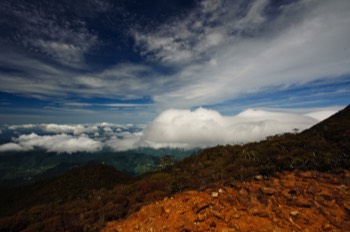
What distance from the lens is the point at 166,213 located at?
6.80 metres

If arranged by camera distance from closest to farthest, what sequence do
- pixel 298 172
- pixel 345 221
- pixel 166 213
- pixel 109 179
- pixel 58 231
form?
pixel 345 221 < pixel 166 213 < pixel 58 231 < pixel 298 172 < pixel 109 179

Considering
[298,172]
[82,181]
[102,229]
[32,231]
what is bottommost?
[82,181]

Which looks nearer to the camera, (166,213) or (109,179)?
(166,213)

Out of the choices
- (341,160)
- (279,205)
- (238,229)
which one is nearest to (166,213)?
(238,229)

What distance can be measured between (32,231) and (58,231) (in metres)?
2.03

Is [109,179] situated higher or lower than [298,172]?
lower

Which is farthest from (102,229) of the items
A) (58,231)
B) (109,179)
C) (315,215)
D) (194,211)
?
(109,179)

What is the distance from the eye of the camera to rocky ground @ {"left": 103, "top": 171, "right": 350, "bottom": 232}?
529 centimetres

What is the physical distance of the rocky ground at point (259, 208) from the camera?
529 centimetres

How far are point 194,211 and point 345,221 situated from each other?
4524 mm

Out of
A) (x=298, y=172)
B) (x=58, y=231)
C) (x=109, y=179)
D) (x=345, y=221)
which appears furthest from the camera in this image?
(x=109, y=179)

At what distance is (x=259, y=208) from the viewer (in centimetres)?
601

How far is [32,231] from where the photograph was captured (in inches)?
346

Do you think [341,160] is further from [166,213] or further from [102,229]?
[102,229]
